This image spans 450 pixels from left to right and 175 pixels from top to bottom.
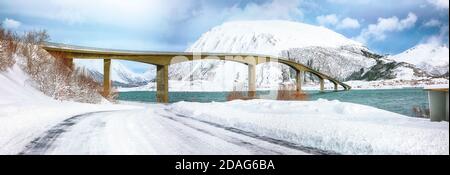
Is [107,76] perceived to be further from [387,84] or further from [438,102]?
[387,84]

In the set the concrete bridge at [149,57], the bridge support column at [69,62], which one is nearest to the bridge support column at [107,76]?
the concrete bridge at [149,57]

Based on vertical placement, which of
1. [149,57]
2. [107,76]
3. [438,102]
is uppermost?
[149,57]

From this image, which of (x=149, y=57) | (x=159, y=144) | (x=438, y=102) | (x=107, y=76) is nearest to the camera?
(x=159, y=144)

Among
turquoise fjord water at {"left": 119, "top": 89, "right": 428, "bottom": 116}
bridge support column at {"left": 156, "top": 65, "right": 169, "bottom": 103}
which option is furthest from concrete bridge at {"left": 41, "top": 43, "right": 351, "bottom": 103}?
turquoise fjord water at {"left": 119, "top": 89, "right": 428, "bottom": 116}

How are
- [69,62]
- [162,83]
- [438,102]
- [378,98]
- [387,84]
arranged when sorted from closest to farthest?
[438,102] < [69,62] < [162,83] < [378,98] < [387,84]

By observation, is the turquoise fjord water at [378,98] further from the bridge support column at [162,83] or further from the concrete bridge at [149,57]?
the concrete bridge at [149,57]

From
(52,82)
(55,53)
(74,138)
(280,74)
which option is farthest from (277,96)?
(280,74)

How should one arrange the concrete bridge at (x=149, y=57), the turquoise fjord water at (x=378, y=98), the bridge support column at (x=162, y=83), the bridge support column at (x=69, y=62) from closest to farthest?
the turquoise fjord water at (x=378, y=98) → the bridge support column at (x=69, y=62) → the concrete bridge at (x=149, y=57) → the bridge support column at (x=162, y=83)

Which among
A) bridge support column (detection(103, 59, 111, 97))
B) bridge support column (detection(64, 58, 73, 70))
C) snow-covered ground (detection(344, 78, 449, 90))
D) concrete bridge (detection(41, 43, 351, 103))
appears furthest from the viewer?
snow-covered ground (detection(344, 78, 449, 90))

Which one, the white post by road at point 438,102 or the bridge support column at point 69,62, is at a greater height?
the bridge support column at point 69,62

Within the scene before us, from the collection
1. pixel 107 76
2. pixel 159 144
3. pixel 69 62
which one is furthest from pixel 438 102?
pixel 107 76

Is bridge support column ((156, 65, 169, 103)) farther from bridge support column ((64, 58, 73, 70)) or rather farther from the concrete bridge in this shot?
bridge support column ((64, 58, 73, 70))

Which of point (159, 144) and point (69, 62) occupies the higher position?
point (69, 62)
